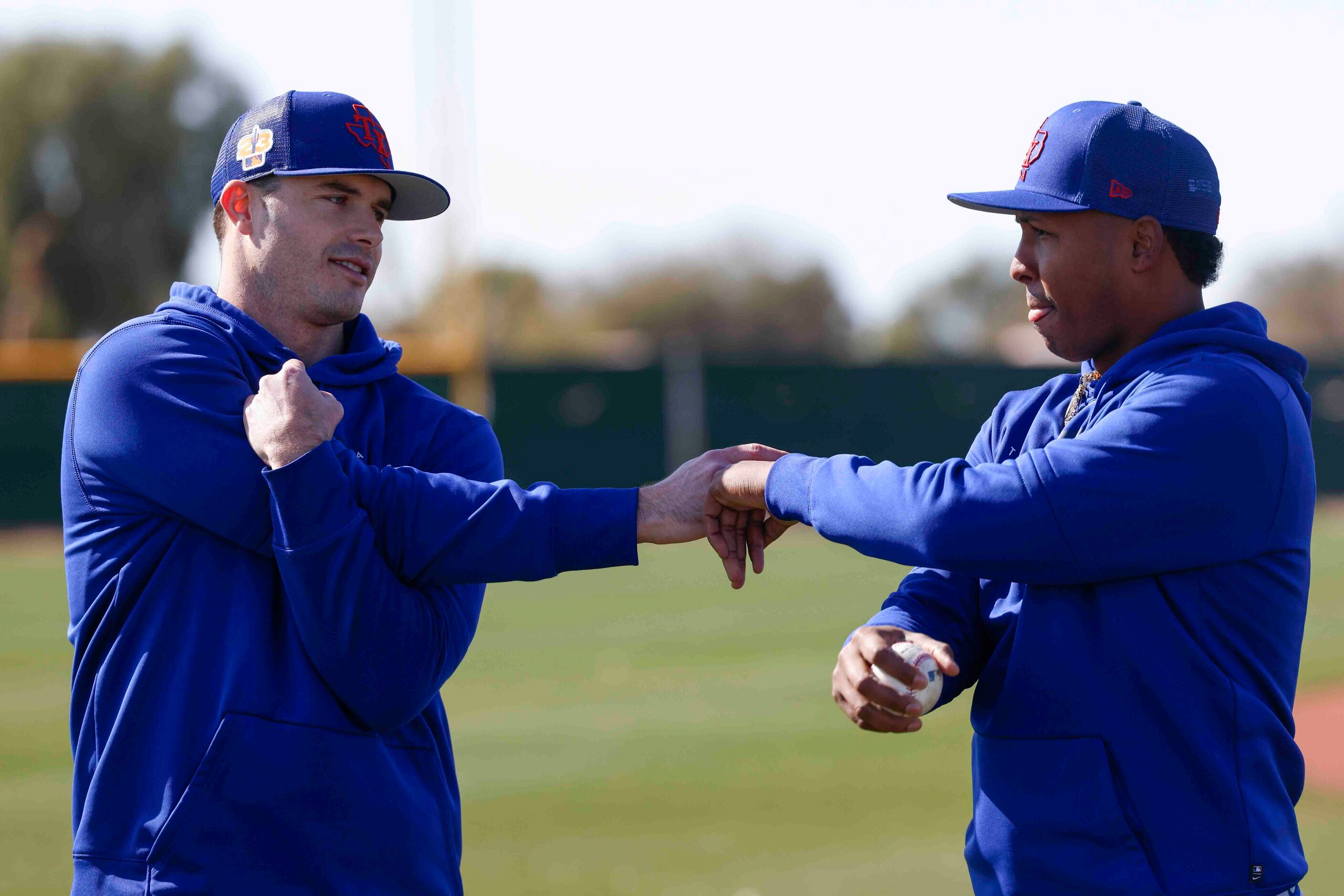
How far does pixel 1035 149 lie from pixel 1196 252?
1.06ft

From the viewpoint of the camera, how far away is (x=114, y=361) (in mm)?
2172

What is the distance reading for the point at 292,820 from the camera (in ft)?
6.80

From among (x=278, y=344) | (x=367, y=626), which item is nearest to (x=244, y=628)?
(x=367, y=626)

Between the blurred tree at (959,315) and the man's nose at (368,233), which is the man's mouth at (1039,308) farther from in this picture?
the blurred tree at (959,315)

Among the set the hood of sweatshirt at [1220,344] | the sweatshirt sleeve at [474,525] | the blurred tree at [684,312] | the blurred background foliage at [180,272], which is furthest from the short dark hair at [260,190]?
the blurred tree at [684,312]

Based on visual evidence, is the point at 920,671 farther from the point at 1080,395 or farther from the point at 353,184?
the point at 353,184

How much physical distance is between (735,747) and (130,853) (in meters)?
5.09

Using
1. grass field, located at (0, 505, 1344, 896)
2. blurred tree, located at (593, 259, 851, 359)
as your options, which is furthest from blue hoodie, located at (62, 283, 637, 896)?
blurred tree, located at (593, 259, 851, 359)

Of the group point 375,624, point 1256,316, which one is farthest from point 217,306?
point 1256,316

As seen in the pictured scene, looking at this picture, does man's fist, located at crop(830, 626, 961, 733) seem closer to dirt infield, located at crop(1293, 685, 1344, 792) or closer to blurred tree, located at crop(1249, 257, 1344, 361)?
dirt infield, located at crop(1293, 685, 1344, 792)

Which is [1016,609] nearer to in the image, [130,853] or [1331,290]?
[130,853]

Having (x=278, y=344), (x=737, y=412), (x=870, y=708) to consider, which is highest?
(x=278, y=344)

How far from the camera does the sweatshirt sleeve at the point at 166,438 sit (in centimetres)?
209

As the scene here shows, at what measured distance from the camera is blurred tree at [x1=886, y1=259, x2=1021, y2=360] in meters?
52.4
